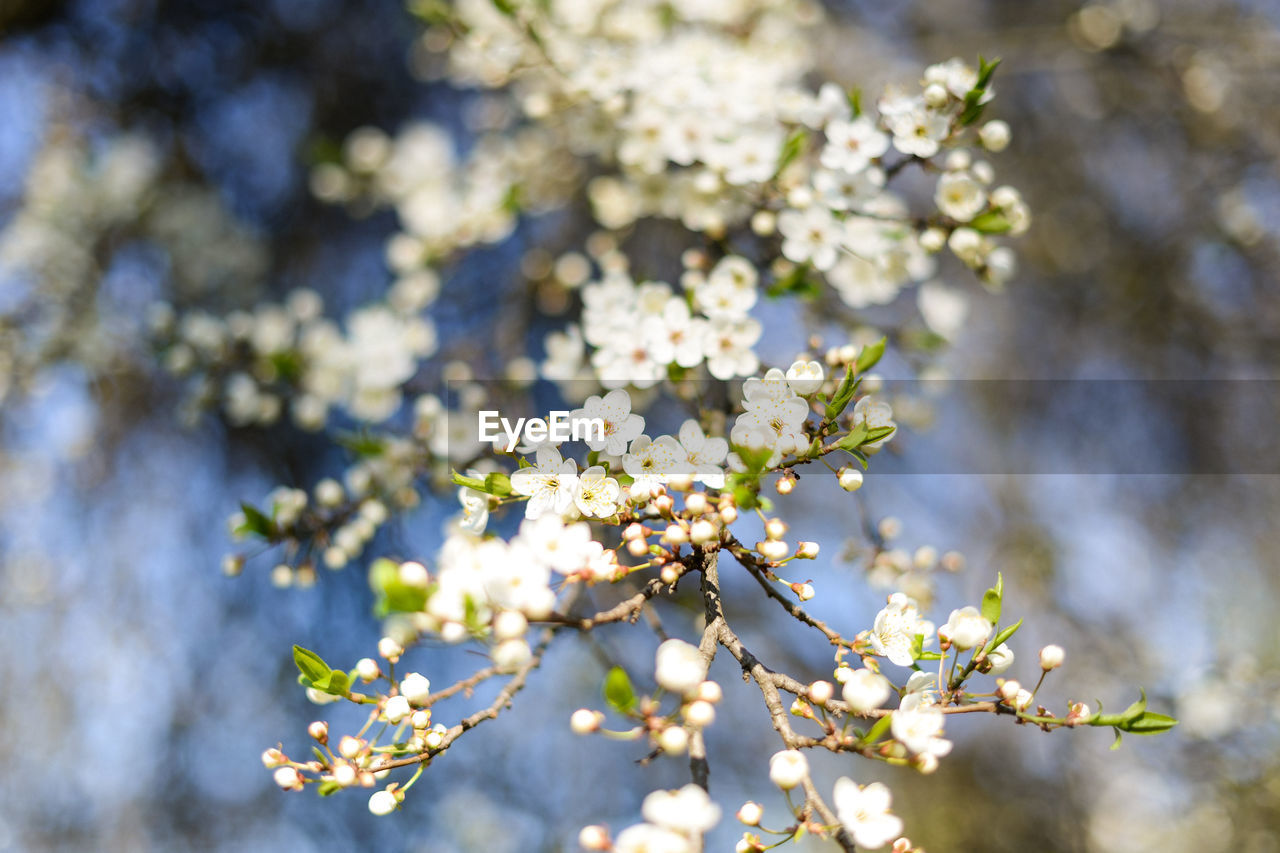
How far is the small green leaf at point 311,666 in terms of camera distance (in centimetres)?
115

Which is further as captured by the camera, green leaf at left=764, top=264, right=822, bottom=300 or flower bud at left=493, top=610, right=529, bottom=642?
green leaf at left=764, top=264, right=822, bottom=300

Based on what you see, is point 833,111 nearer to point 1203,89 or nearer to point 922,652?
point 922,652

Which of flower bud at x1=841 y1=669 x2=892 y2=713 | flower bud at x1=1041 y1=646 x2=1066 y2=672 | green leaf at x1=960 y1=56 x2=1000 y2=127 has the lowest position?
flower bud at x1=1041 y1=646 x2=1066 y2=672

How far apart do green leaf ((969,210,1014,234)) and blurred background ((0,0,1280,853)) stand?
166 centimetres

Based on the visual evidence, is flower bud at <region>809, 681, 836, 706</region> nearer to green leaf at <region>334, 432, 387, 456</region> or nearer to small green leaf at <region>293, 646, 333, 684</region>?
small green leaf at <region>293, 646, 333, 684</region>

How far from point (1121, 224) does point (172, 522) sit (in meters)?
4.91

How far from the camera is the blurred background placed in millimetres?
3227

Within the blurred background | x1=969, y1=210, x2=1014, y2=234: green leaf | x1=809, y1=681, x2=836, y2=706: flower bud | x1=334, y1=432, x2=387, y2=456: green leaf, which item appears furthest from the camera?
the blurred background

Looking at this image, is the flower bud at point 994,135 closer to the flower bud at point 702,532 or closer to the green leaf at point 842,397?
the green leaf at point 842,397

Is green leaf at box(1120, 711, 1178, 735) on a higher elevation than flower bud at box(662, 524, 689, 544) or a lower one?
lower

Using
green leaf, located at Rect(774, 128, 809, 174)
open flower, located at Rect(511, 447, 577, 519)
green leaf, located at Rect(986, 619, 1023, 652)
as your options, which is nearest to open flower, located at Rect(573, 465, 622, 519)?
open flower, located at Rect(511, 447, 577, 519)

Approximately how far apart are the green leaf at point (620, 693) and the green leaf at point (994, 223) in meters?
1.27

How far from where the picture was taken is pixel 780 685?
1072mm

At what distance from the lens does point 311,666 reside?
1.15 m
